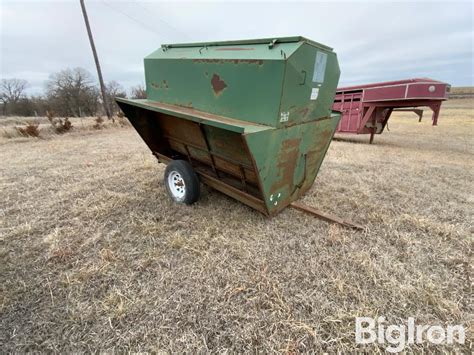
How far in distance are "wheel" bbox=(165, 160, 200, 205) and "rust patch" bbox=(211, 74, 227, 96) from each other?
3.40 ft

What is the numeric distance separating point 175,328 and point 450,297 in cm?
210

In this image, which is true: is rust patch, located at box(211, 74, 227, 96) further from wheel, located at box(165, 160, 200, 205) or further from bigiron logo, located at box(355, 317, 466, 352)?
bigiron logo, located at box(355, 317, 466, 352)

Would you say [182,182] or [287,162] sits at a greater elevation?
[287,162]

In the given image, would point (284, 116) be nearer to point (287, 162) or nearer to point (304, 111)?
point (304, 111)

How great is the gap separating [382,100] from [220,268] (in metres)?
7.34

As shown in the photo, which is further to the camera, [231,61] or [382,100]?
[382,100]

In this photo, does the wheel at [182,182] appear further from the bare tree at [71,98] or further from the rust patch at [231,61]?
the bare tree at [71,98]

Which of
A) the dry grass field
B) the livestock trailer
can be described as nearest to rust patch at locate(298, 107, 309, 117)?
the livestock trailer

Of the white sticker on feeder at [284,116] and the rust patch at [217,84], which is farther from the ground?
the rust patch at [217,84]

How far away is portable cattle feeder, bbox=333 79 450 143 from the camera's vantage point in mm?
6160

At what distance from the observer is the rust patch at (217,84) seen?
8.38ft

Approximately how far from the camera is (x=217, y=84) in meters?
2.60

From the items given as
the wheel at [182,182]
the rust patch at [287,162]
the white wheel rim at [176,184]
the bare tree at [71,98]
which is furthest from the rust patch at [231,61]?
the bare tree at [71,98]

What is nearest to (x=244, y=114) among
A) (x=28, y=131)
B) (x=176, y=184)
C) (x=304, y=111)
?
(x=304, y=111)
